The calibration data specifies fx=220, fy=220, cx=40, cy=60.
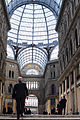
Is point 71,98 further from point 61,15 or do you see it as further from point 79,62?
point 61,15

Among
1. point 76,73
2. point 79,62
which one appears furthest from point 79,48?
point 76,73

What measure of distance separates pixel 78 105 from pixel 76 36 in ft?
32.3

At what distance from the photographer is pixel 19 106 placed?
1184cm

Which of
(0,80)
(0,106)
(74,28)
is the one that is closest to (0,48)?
(0,80)

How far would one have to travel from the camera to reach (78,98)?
97.0ft

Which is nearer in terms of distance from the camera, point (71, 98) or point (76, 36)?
point (76, 36)

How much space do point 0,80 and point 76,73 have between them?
16.0 m

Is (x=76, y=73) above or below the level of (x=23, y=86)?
above

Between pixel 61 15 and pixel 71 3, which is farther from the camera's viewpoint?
pixel 61 15

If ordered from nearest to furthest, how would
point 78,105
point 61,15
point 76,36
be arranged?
point 78,105
point 76,36
point 61,15

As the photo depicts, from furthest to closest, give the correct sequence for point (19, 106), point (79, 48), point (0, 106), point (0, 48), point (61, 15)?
point (61, 15), point (0, 106), point (0, 48), point (79, 48), point (19, 106)

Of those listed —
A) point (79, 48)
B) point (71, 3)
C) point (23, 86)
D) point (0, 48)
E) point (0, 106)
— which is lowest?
point (0, 106)

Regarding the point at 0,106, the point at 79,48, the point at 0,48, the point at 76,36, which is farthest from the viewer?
the point at 0,106

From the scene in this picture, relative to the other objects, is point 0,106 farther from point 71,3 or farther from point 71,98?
point 71,3
